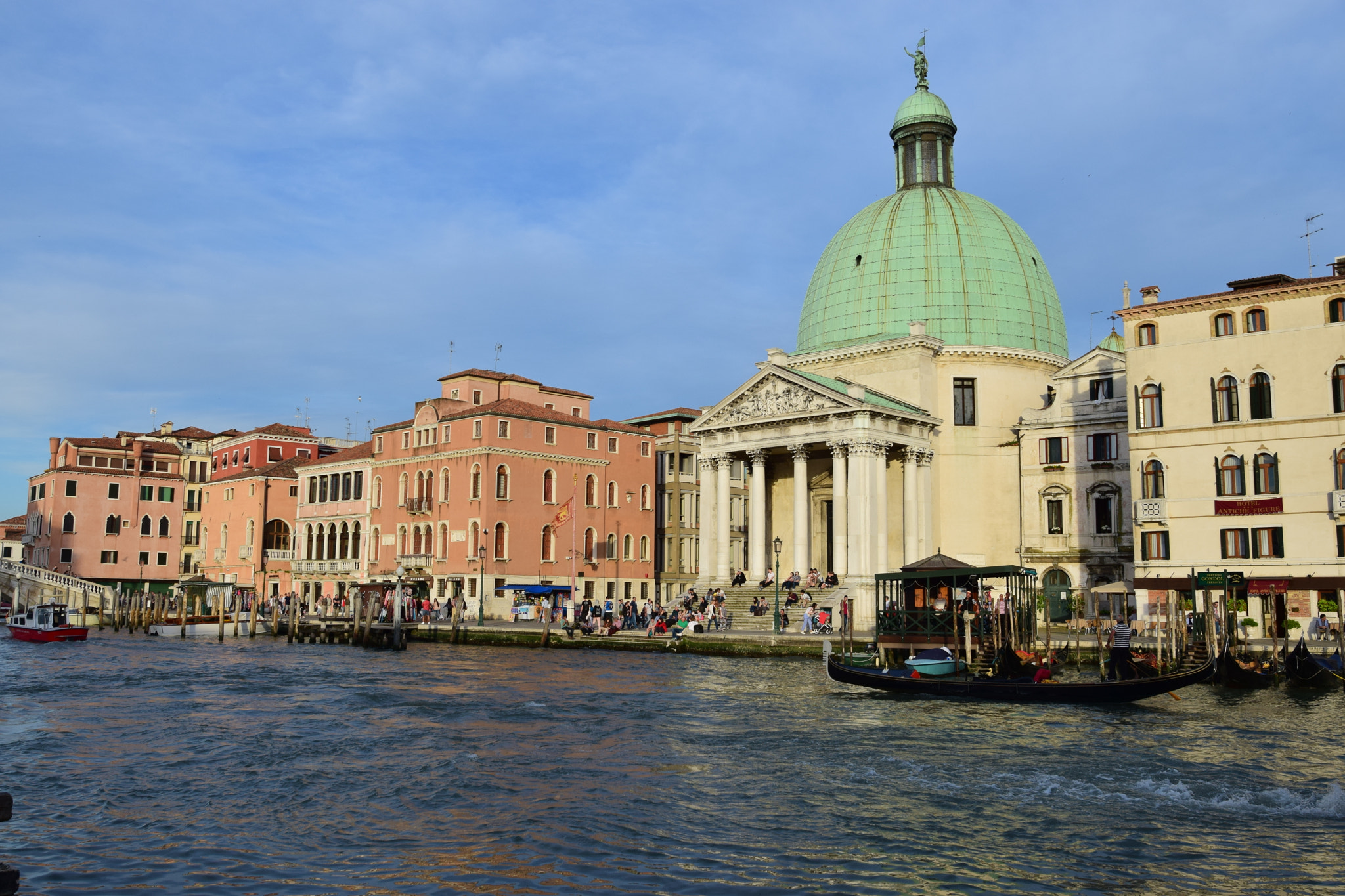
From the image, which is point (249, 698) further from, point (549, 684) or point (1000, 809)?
point (1000, 809)

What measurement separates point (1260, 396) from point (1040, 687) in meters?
16.4

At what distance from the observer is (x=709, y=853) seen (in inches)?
435

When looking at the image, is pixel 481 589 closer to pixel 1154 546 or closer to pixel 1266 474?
pixel 1154 546

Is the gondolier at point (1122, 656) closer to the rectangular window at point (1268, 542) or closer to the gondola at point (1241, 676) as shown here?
the gondola at point (1241, 676)

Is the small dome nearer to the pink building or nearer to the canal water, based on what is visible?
the pink building

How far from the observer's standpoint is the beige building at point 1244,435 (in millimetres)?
32094

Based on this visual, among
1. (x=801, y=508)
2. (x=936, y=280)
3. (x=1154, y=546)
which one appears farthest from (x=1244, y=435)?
(x=936, y=280)

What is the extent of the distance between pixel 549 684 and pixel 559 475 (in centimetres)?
2701

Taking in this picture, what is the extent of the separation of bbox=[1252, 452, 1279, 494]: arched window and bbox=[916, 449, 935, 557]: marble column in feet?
46.2

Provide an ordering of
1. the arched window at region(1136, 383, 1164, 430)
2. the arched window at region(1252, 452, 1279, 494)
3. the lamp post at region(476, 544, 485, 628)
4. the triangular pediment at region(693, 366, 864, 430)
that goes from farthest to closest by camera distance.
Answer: the lamp post at region(476, 544, 485, 628)
the triangular pediment at region(693, 366, 864, 430)
the arched window at region(1136, 383, 1164, 430)
the arched window at region(1252, 452, 1279, 494)

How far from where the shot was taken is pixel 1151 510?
34656mm

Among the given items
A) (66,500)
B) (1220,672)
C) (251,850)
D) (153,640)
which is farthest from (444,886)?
(66,500)

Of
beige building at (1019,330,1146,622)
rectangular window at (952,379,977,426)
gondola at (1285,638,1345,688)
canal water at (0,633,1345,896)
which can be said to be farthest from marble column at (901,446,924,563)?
canal water at (0,633,1345,896)

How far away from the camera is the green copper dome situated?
47.6 meters
